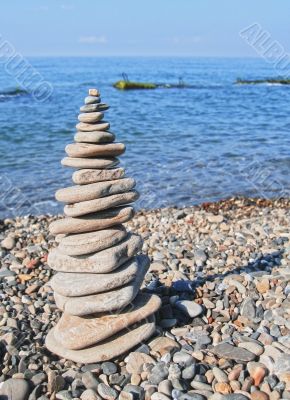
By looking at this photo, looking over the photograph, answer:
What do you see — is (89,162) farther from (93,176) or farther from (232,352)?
(232,352)

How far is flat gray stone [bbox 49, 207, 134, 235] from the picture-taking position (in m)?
4.88

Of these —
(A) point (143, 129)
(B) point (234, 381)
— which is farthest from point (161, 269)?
(A) point (143, 129)

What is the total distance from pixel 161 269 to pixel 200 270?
519mm

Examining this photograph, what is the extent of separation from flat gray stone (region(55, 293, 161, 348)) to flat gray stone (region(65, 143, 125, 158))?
1.49m

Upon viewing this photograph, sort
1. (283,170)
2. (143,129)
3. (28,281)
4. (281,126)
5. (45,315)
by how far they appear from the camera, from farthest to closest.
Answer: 1. (281,126)
2. (143,129)
3. (283,170)
4. (28,281)
5. (45,315)

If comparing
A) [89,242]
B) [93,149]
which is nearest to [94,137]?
[93,149]

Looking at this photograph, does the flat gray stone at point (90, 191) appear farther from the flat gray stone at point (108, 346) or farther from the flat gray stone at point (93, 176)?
the flat gray stone at point (108, 346)

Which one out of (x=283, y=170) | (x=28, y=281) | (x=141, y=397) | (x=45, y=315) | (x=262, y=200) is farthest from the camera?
(x=283, y=170)

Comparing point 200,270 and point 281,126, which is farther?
point 281,126

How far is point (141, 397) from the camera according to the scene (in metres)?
4.30

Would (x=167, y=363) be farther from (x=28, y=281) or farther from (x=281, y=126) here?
(x=281, y=126)

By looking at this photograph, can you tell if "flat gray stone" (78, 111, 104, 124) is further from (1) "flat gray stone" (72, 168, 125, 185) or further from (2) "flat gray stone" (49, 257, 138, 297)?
(2) "flat gray stone" (49, 257, 138, 297)

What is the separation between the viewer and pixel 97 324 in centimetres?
486

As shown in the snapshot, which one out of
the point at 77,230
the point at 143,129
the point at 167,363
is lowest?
the point at 143,129
